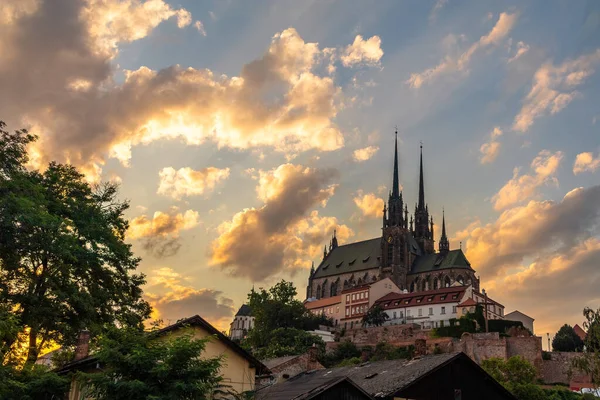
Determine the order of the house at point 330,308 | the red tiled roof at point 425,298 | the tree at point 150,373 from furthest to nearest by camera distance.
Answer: the house at point 330,308 < the red tiled roof at point 425,298 < the tree at point 150,373

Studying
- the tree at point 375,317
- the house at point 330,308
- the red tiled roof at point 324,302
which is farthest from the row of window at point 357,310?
the tree at point 375,317

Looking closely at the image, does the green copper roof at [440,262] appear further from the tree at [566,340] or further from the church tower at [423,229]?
the tree at [566,340]

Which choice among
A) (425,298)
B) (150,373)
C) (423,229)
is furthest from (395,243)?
(150,373)

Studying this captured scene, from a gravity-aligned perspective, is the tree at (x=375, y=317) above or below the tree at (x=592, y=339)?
above

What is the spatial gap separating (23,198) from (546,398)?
45.0 m

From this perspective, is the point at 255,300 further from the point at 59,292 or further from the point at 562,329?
→ the point at 59,292

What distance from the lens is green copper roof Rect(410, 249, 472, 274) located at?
435ft

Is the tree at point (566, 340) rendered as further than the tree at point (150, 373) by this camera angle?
Yes

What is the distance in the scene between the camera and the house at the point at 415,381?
32.2 meters

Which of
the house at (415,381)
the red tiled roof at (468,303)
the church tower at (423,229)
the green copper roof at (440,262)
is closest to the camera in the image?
the house at (415,381)

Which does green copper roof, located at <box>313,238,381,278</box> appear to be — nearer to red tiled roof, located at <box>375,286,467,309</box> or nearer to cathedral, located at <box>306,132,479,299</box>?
cathedral, located at <box>306,132,479,299</box>

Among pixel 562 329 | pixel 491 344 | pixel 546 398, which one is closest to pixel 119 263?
pixel 546 398

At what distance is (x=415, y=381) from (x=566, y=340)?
2724 inches

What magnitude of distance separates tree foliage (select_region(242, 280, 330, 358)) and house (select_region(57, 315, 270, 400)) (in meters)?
53.8
